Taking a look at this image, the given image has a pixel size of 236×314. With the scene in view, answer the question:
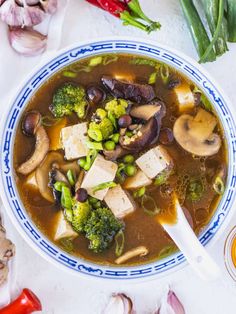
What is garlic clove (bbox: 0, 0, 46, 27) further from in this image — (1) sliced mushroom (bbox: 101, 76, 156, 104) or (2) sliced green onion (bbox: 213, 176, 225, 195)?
(2) sliced green onion (bbox: 213, 176, 225, 195)

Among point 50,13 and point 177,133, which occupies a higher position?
point 50,13

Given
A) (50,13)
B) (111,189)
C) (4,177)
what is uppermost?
(50,13)

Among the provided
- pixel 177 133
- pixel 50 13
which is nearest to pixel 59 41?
pixel 50 13

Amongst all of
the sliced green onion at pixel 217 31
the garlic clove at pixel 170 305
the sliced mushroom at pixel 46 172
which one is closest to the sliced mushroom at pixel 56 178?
the sliced mushroom at pixel 46 172

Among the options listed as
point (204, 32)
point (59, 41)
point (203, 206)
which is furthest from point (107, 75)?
point (203, 206)

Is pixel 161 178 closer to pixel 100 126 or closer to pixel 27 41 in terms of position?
pixel 100 126

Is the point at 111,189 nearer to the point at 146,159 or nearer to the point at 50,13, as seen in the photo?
the point at 146,159

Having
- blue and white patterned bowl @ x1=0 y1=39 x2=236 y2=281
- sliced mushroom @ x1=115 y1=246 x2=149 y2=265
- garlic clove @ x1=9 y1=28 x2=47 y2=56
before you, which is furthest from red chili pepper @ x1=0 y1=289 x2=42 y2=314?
garlic clove @ x1=9 y1=28 x2=47 y2=56

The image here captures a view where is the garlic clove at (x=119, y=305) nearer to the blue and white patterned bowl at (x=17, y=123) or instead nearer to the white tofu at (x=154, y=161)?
the blue and white patterned bowl at (x=17, y=123)
